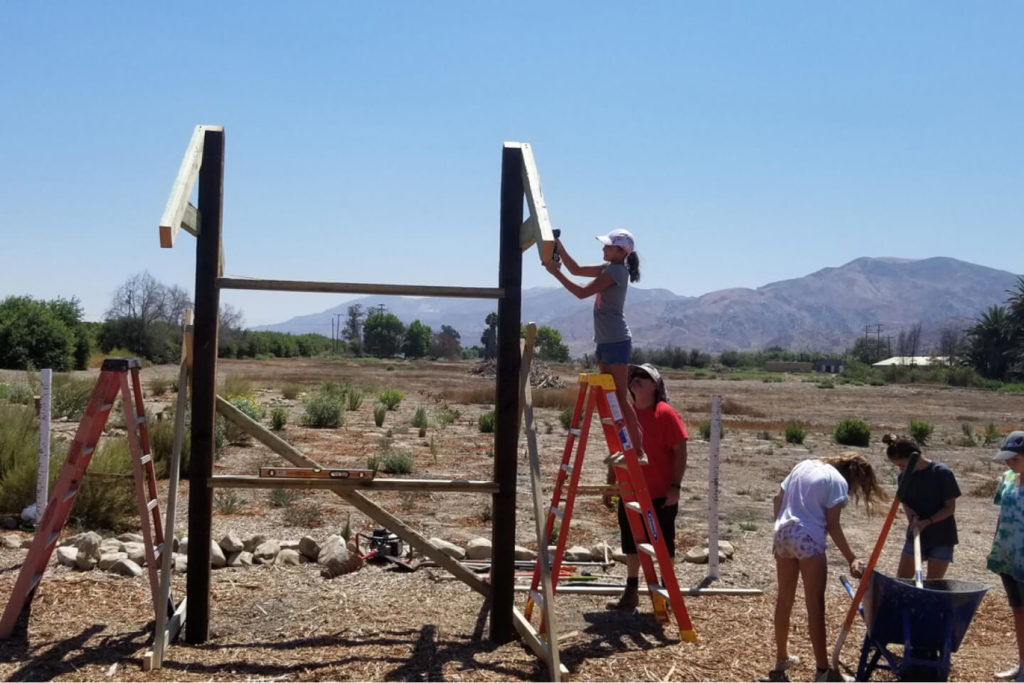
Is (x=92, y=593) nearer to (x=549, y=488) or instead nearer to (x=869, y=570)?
(x=869, y=570)

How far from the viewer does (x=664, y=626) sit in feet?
22.1

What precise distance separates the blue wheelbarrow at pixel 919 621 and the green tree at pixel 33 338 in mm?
44300

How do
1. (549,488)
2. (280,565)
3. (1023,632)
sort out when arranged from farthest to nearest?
(549,488)
(280,565)
(1023,632)

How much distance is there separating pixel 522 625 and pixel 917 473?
9.23 ft

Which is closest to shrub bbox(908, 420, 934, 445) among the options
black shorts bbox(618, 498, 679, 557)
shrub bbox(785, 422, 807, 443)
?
shrub bbox(785, 422, 807, 443)

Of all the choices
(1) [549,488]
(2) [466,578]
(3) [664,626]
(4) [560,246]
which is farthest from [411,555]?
(1) [549,488]

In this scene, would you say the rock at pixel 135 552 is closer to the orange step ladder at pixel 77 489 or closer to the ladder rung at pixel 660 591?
the orange step ladder at pixel 77 489

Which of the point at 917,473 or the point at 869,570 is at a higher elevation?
the point at 917,473

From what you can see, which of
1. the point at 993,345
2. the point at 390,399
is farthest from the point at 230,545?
the point at 993,345

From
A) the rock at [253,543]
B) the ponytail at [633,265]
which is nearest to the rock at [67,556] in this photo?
the rock at [253,543]

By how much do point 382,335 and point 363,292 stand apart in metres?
135

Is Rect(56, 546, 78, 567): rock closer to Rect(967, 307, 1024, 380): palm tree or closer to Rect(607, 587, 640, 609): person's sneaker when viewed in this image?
Rect(607, 587, 640, 609): person's sneaker

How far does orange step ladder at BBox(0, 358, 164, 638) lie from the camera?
5836mm

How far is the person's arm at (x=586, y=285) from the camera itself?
6.01m
